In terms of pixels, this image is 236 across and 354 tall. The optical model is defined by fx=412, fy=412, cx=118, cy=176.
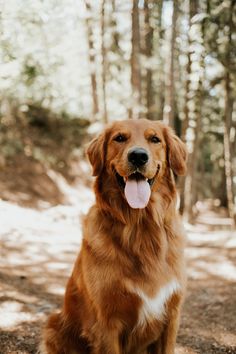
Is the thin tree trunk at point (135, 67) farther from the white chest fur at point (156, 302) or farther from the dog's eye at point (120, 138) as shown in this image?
the white chest fur at point (156, 302)

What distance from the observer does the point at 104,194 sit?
3.48 metres

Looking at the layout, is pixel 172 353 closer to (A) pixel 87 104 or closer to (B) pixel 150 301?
(B) pixel 150 301

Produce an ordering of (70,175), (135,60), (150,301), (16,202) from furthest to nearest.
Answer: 1. (70,175)
2. (16,202)
3. (135,60)
4. (150,301)


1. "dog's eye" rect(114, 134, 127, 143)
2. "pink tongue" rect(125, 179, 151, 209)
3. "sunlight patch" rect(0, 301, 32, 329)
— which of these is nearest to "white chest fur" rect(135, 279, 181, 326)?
"pink tongue" rect(125, 179, 151, 209)

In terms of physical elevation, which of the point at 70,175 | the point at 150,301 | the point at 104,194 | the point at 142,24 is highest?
the point at 142,24

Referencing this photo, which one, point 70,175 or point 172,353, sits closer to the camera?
point 172,353

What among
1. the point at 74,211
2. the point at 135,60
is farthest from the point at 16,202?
the point at 135,60

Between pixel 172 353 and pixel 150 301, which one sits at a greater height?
pixel 150 301

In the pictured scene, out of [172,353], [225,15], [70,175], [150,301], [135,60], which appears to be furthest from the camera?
[70,175]

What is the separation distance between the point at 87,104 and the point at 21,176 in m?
4.67

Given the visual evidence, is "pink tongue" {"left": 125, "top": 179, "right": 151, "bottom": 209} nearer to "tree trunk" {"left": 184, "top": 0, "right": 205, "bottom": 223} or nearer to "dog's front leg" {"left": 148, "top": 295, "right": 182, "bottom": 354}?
"dog's front leg" {"left": 148, "top": 295, "right": 182, "bottom": 354}

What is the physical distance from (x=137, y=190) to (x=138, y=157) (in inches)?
10.5

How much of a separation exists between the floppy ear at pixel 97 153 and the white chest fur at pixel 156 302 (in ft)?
3.64

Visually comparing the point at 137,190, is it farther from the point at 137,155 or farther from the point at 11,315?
the point at 11,315
